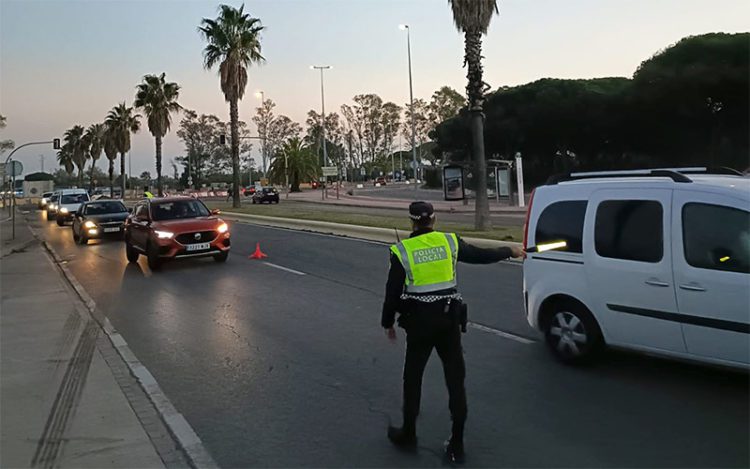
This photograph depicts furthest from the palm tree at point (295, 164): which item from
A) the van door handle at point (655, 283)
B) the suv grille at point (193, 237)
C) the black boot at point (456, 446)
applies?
the black boot at point (456, 446)

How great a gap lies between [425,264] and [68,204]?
34.9m

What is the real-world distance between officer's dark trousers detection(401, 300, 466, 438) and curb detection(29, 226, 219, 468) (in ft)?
5.00

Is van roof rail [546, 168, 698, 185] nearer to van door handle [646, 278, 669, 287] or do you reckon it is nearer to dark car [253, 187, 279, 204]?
van door handle [646, 278, 669, 287]

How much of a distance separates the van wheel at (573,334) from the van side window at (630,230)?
0.66 m

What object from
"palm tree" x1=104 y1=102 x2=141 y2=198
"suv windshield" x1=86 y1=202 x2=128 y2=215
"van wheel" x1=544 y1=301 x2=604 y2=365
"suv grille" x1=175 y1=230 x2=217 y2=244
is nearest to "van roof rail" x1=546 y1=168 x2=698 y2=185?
"van wheel" x1=544 y1=301 x2=604 y2=365

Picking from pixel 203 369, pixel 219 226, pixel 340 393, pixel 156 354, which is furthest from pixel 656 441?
pixel 219 226

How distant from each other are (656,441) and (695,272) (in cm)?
150

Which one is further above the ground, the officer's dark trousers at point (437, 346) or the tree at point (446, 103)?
the tree at point (446, 103)

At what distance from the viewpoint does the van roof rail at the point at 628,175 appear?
18.3 feet

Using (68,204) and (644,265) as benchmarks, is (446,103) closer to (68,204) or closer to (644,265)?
(68,204)

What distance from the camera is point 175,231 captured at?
1448 cm

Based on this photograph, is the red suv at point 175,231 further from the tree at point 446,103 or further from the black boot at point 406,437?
the tree at point 446,103

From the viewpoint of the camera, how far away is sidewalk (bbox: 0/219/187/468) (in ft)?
15.1

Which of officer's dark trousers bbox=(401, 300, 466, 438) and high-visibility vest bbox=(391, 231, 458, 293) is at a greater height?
high-visibility vest bbox=(391, 231, 458, 293)
